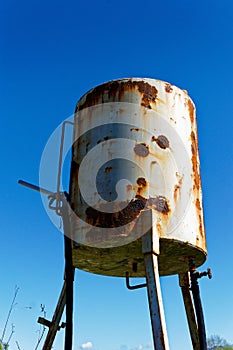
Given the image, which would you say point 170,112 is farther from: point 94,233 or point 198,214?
point 94,233

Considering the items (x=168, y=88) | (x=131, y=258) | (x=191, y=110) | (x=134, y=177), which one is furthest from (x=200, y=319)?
(x=168, y=88)

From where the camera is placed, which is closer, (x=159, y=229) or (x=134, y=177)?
(x=159, y=229)

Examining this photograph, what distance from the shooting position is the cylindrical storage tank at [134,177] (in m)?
5.25

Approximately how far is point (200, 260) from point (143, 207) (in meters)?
1.39

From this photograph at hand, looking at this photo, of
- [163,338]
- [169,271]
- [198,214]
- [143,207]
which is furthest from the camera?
[169,271]

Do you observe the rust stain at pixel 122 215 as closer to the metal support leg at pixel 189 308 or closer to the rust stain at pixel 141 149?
the rust stain at pixel 141 149

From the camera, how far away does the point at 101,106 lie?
5984 millimetres

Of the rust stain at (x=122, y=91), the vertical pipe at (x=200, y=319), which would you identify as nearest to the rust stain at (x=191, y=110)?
the rust stain at (x=122, y=91)

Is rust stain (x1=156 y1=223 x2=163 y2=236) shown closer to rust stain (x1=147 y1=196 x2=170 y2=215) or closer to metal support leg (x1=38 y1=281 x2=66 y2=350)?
rust stain (x1=147 y1=196 x2=170 y2=215)

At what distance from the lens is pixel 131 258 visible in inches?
229

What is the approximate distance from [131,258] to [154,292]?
3.62 feet

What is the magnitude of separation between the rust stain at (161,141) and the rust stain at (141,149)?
15cm

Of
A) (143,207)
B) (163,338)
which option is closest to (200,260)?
(143,207)

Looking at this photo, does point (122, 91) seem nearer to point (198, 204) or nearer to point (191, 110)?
point (191, 110)
